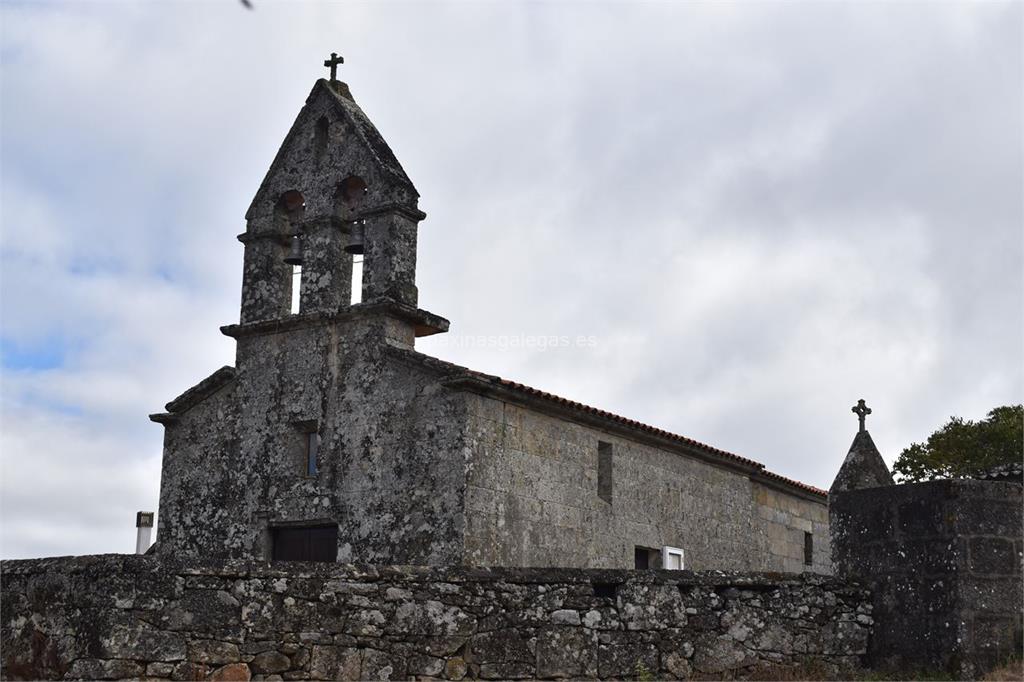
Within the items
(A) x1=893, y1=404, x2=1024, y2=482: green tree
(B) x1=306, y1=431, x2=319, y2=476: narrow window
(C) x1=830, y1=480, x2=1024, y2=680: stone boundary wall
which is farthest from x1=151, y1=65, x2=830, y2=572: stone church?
(A) x1=893, y1=404, x2=1024, y2=482: green tree

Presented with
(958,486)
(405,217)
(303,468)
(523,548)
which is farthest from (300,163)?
(958,486)

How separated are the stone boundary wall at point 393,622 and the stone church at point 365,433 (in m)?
4.39

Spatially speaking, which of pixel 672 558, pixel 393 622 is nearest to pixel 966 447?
pixel 672 558

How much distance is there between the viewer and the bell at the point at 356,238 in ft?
50.8

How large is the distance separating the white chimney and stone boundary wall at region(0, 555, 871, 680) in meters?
9.60

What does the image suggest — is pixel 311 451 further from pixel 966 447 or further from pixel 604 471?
pixel 966 447

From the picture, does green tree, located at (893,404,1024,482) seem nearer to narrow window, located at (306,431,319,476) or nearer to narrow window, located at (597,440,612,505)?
narrow window, located at (597,440,612,505)

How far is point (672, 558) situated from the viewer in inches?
675

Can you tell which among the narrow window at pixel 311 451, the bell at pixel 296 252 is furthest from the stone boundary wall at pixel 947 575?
the bell at pixel 296 252

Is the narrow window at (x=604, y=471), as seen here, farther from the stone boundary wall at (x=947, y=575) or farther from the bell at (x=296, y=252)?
the stone boundary wall at (x=947, y=575)

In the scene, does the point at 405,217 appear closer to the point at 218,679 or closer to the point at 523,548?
the point at 523,548

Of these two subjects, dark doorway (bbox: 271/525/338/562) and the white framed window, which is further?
the white framed window

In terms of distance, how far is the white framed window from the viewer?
1700 centimetres

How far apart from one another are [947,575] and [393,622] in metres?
4.58
